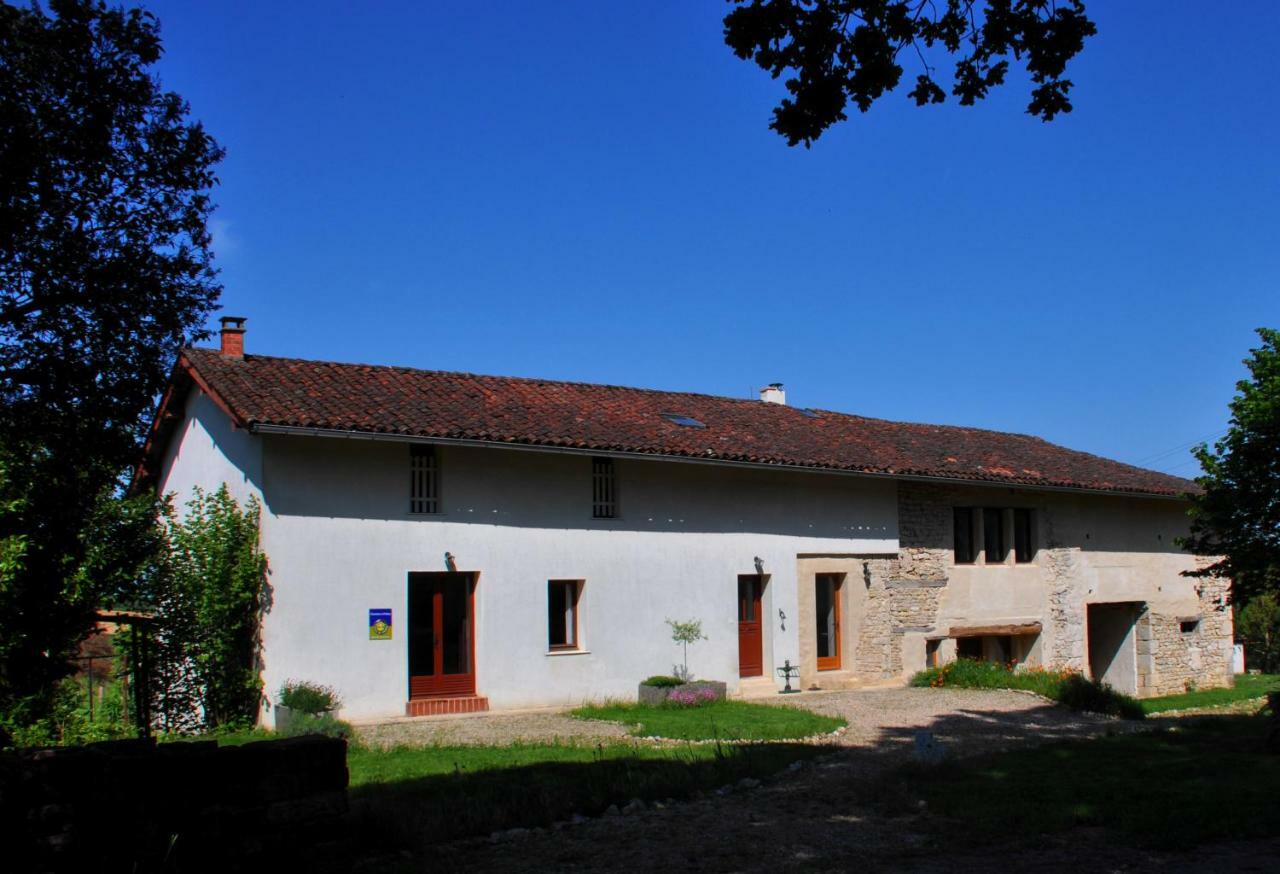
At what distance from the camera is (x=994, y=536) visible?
24922mm

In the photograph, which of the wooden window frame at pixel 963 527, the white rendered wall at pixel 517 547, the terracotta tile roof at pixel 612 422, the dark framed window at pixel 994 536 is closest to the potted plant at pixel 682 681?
the white rendered wall at pixel 517 547

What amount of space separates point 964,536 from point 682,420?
728 cm

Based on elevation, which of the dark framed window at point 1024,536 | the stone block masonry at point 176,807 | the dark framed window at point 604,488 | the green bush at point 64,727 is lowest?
the green bush at point 64,727

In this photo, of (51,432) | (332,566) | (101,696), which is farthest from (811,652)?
(51,432)

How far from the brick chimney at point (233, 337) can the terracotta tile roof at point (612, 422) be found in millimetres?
198

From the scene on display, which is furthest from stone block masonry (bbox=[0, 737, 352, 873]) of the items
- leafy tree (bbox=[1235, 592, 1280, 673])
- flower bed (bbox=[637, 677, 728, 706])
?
leafy tree (bbox=[1235, 592, 1280, 673])

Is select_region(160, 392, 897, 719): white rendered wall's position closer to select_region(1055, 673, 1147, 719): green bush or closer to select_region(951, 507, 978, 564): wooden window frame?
select_region(951, 507, 978, 564): wooden window frame

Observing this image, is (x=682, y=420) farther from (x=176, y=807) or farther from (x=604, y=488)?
(x=176, y=807)

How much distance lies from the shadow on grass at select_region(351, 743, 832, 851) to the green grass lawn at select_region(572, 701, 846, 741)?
178 cm

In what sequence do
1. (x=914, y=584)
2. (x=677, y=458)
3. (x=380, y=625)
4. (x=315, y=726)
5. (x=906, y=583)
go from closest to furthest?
(x=315, y=726) < (x=380, y=625) < (x=677, y=458) < (x=906, y=583) < (x=914, y=584)

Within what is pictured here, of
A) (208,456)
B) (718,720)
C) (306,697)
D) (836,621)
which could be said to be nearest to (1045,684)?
(836,621)

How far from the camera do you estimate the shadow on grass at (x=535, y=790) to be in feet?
26.5

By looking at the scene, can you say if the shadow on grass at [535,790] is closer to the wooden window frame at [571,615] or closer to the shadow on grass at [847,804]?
the shadow on grass at [847,804]

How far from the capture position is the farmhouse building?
Result: 16.4m
